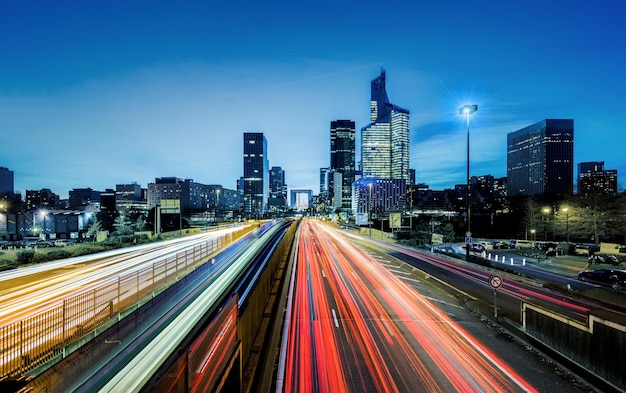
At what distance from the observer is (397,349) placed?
10211 mm

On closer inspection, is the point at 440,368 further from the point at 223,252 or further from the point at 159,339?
the point at 223,252

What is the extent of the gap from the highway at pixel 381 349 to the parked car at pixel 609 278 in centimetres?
1460

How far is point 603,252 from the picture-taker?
3547cm

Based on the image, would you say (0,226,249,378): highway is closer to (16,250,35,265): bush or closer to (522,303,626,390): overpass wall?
(16,250,35,265): bush

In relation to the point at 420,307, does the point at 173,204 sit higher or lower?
higher

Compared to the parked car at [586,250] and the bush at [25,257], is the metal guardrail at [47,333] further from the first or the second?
the parked car at [586,250]

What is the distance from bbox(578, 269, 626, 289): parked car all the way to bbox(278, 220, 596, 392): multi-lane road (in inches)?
532

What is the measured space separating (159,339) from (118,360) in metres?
1.24

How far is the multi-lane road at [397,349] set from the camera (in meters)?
8.19

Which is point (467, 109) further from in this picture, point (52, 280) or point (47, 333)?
point (52, 280)

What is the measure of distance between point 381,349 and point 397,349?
52 centimetres

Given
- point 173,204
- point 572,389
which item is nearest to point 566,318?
point 572,389

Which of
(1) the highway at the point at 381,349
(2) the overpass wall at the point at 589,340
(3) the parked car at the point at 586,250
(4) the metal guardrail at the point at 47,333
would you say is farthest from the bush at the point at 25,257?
(3) the parked car at the point at 586,250

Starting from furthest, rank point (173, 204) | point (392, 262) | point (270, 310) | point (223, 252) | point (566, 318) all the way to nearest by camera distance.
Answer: point (173, 204)
point (223, 252)
point (392, 262)
point (270, 310)
point (566, 318)
